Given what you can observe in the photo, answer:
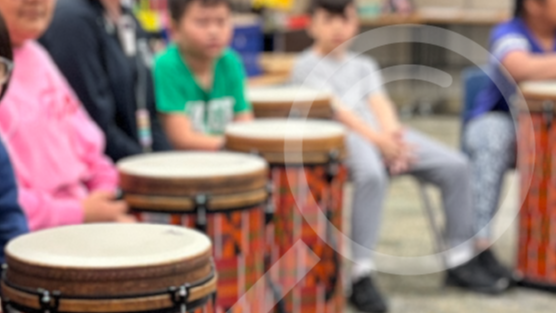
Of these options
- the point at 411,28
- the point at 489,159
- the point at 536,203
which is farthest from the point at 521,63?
the point at 411,28

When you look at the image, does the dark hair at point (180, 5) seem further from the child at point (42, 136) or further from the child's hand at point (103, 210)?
the child's hand at point (103, 210)

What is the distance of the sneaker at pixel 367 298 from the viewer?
283 centimetres

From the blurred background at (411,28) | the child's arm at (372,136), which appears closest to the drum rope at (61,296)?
the child's arm at (372,136)

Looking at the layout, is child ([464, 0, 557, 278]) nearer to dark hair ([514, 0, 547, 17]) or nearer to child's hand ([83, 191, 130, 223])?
dark hair ([514, 0, 547, 17])

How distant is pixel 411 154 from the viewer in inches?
121

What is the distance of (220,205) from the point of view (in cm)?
180

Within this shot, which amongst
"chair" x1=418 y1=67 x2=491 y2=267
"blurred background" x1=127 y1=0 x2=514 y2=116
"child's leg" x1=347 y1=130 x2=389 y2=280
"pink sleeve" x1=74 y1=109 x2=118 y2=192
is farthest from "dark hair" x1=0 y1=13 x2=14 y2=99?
"blurred background" x1=127 y1=0 x2=514 y2=116

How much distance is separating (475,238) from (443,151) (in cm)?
37

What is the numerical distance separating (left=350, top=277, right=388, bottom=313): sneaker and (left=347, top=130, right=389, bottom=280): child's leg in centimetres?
3

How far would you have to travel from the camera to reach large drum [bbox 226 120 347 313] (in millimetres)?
2312

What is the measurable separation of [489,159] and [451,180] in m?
0.16

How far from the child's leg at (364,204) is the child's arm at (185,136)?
57 centimetres

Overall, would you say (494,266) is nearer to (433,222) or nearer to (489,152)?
(433,222)

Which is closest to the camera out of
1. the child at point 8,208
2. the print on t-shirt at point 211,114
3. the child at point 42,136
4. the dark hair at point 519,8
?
the child at point 8,208
